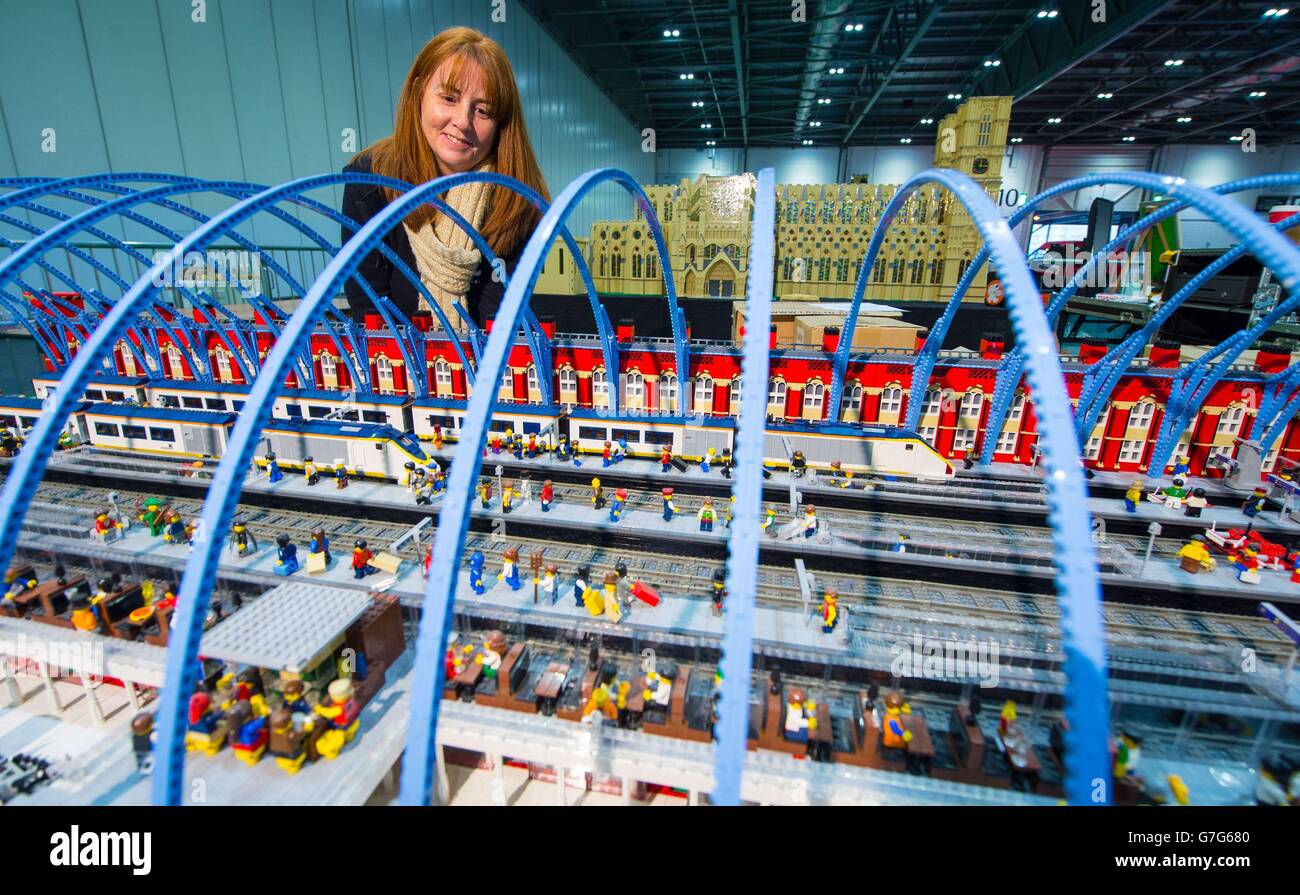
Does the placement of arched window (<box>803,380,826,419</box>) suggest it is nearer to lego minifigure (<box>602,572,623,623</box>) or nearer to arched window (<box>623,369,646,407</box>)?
arched window (<box>623,369,646,407</box>)

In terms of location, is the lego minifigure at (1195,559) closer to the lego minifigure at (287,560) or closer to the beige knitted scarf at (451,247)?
the lego minifigure at (287,560)

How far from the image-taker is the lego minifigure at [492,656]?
9617mm

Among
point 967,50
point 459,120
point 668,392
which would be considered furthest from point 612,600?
point 967,50

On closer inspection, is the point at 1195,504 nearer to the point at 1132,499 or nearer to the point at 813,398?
the point at 1132,499

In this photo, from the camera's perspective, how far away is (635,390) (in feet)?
65.1

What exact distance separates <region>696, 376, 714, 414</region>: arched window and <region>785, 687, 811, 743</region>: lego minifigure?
1203 centimetres

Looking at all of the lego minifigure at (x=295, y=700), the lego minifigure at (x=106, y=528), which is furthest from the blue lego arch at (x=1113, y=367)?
the lego minifigure at (x=106, y=528)

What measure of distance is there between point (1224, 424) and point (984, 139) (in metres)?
36.1

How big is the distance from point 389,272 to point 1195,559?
28.9 metres

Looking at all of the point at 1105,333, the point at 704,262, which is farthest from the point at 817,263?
the point at 1105,333

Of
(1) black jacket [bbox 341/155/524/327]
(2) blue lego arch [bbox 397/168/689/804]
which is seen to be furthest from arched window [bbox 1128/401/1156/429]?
(1) black jacket [bbox 341/155/524/327]

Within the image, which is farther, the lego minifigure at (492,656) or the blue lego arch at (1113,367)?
the blue lego arch at (1113,367)

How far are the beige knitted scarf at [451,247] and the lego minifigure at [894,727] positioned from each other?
19521mm

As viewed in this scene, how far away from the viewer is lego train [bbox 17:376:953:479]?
55.6 feet
